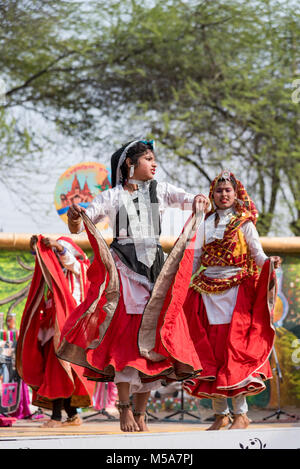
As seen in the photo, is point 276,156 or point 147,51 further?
point 147,51

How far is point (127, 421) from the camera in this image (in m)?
3.98

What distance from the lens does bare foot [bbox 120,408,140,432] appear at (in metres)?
3.96

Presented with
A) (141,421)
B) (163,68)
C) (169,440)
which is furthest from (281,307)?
(163,68)

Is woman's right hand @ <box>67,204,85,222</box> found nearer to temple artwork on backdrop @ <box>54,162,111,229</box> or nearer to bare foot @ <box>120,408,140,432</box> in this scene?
bare foot @ <box>120,408,140,432</box>

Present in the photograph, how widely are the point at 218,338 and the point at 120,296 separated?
82cm

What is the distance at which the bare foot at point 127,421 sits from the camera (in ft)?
13.0

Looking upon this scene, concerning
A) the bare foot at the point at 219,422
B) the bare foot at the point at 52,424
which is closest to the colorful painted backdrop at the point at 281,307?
the bare foot at the point at 52,424

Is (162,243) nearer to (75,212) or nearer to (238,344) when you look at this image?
(238,344)

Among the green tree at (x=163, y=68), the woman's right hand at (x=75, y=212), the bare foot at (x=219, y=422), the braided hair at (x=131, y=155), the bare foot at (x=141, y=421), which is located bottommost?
the bare foot at (x=219, y=422)

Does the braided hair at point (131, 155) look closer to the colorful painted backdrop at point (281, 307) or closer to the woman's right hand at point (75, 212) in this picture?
the woman's right hand at point (75, 212)

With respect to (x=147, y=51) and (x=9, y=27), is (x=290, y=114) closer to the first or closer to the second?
(x=147, y=51)

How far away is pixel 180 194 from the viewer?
4.34 meters
